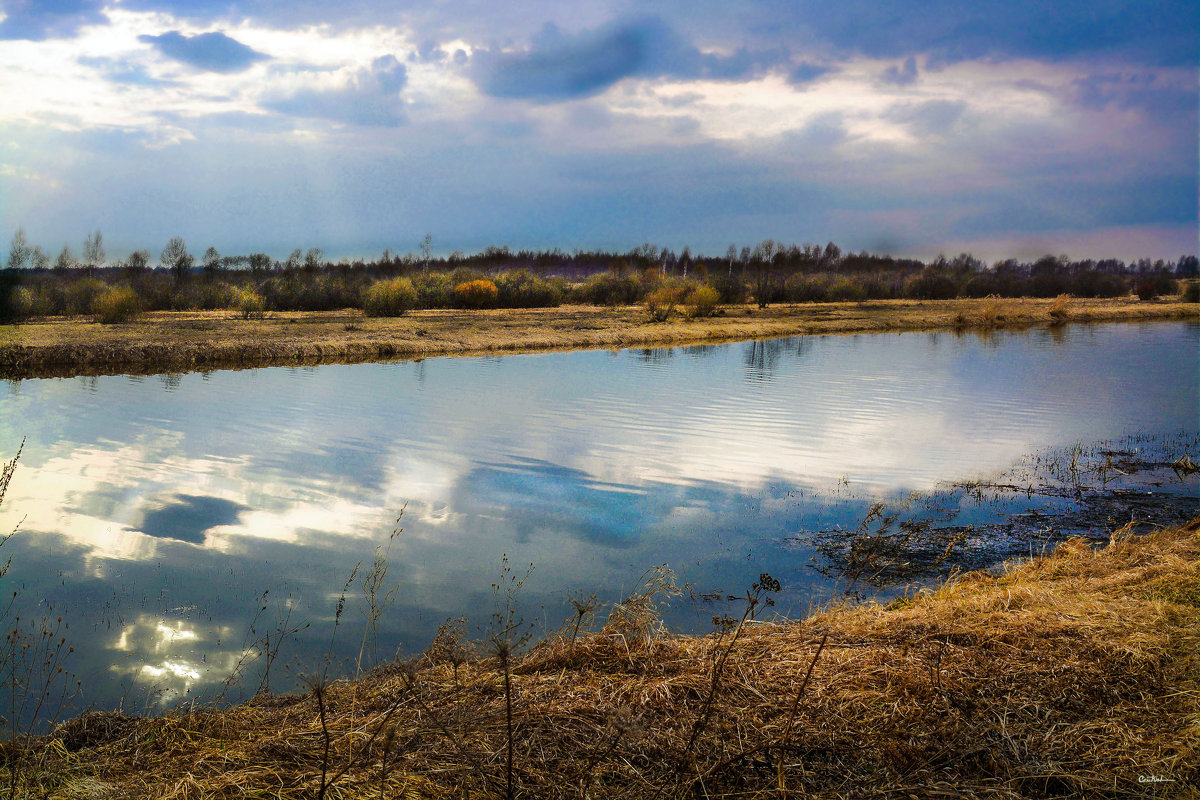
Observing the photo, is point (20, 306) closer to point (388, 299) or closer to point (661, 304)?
point (388, 299)

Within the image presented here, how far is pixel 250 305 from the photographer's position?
40812mm

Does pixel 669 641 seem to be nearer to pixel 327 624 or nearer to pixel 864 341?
pixel 327 624

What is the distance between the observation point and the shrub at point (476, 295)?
50.9 m

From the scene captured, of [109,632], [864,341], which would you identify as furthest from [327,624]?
[864,341]

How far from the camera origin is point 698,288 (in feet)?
159

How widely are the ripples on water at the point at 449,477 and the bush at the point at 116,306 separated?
45.4 feet

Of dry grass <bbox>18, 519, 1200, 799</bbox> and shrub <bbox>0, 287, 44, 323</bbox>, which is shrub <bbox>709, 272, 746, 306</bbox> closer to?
shrub <bbox>0, 287, 44, 323</bbox>

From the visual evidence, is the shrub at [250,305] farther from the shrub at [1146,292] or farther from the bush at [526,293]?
the shrub at [1146,292]

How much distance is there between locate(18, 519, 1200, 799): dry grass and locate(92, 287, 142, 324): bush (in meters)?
34.4

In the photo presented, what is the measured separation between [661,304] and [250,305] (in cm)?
2256

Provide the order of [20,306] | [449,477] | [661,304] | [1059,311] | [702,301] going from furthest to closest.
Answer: [1059,311], [702,301], [661,304], [20,306], [449,477]

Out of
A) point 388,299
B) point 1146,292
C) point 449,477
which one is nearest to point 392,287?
point 388,299

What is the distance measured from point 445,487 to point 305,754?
762 centimetres

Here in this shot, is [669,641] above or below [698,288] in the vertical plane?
below
